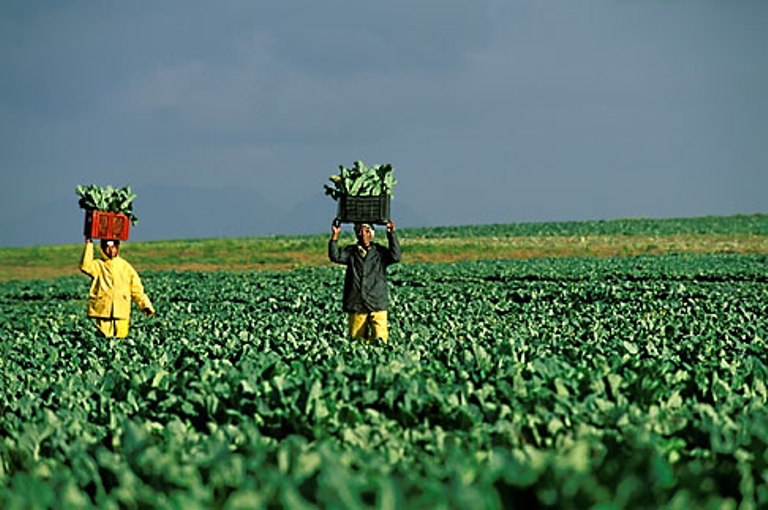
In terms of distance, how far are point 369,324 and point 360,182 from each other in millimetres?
1826

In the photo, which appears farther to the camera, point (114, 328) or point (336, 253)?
point (114, 328)

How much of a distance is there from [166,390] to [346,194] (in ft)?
15.5

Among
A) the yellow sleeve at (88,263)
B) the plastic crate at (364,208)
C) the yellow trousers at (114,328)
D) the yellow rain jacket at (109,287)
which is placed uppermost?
the plastic crate at (364,208)

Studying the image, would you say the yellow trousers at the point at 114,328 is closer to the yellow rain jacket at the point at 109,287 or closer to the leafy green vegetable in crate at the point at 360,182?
the yellow rain jacket at the point at 109,287

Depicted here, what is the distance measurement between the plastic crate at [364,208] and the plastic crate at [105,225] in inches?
134

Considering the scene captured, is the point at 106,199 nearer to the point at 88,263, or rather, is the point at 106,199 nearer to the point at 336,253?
the point at 88,263

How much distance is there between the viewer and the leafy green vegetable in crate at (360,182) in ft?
38.2

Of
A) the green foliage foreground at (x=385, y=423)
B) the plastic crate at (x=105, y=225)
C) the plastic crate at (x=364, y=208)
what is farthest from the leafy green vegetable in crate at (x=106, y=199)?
the plastic crate at (x=364, y=208)

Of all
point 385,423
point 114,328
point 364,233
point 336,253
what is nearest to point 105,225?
point 114,328

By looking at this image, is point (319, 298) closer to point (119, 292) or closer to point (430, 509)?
point (119, 292)

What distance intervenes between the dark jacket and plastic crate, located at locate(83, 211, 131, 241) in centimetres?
323

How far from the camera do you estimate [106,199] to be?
13.0m

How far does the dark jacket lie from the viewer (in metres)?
11.6

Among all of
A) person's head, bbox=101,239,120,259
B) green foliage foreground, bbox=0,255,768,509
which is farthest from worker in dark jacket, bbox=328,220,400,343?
person's head, bbox=101,239,120,259
